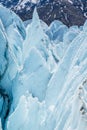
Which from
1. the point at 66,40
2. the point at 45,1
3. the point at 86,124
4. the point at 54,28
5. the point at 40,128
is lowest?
the point at 45,1

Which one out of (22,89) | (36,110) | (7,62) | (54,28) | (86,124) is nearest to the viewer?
(86,124)

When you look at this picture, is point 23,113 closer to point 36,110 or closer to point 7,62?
point 36,110

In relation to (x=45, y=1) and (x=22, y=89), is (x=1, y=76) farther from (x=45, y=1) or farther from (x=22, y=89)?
(x=45, y=1)

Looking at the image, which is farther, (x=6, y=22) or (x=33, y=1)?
(x=33, y=1)

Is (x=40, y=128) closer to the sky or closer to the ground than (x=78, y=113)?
closer to the ground

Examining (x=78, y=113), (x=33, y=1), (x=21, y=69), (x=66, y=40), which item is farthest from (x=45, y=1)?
(x=78, y=113)

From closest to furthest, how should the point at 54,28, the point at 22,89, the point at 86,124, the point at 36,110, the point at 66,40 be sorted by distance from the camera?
the point at 86,124, the point at 36,110, the point at 22,89, the point at 66,40, the point at 54,28

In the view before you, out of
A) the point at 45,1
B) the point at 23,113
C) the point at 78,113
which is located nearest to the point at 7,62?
the point at 23,113
